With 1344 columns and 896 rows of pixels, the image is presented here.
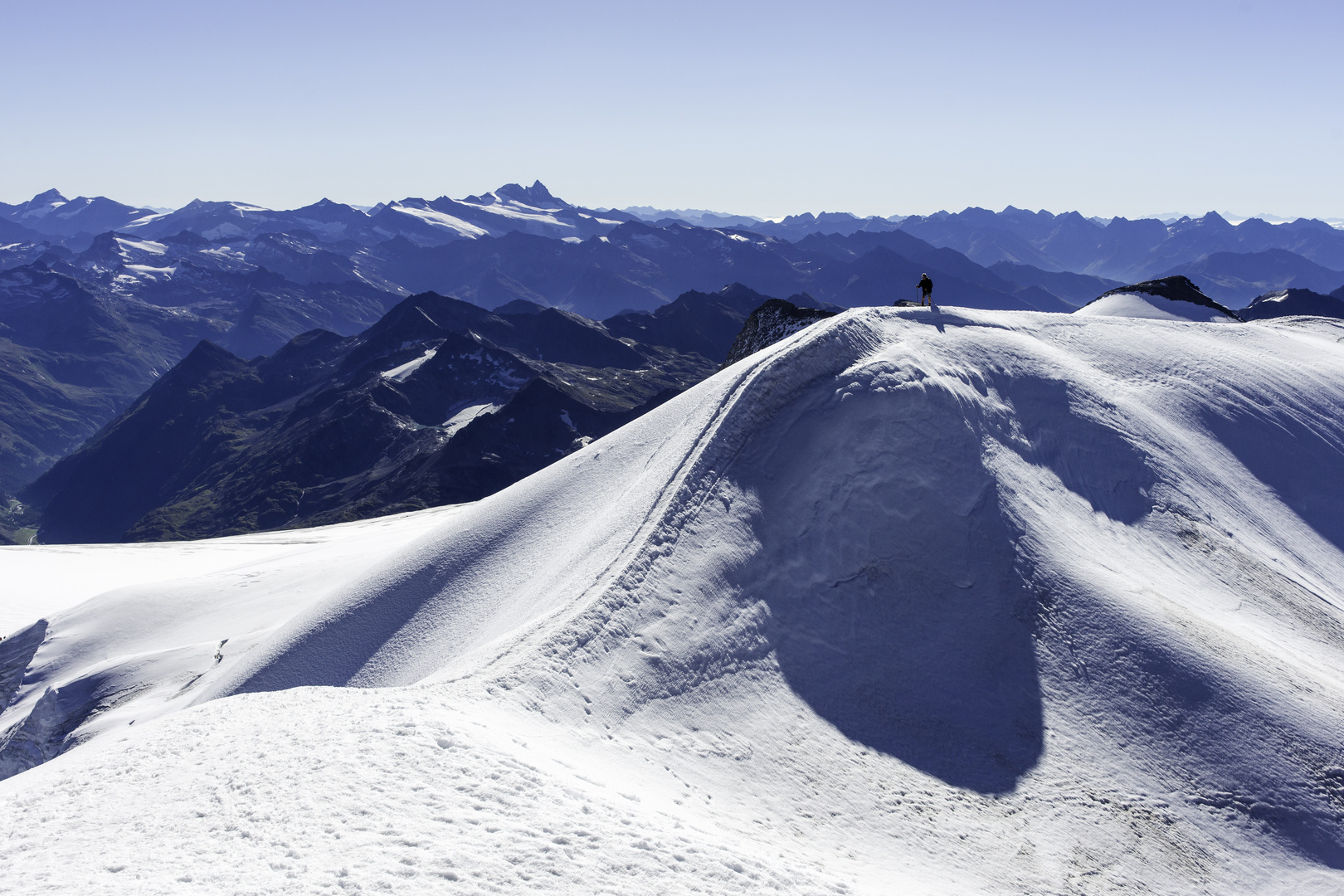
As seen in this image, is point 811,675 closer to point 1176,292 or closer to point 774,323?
point 774,323

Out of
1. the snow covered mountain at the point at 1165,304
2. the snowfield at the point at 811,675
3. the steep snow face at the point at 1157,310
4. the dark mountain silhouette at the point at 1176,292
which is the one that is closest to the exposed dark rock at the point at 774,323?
the snowfield at the point at 811,675

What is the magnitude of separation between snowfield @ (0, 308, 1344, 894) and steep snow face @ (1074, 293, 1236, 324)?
15.8 m

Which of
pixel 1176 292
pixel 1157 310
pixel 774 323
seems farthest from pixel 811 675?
pixel 1176 292

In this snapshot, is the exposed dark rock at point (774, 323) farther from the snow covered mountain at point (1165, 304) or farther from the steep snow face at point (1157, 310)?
the snow covered mountain at point (1165, 304)

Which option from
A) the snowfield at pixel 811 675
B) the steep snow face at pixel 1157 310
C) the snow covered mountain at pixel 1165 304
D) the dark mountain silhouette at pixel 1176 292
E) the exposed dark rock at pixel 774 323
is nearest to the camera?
the snowfield at pixel 811 675

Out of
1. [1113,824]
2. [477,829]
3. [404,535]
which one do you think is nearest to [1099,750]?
[1113,824]

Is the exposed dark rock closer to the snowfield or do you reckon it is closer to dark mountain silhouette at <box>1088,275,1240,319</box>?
the snowfield

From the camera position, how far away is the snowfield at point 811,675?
46.0ft

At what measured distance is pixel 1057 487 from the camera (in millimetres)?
29203

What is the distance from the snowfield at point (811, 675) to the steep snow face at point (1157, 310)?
15.8 meters

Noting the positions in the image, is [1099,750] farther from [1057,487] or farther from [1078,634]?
[1057,487]

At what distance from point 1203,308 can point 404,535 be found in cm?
6223

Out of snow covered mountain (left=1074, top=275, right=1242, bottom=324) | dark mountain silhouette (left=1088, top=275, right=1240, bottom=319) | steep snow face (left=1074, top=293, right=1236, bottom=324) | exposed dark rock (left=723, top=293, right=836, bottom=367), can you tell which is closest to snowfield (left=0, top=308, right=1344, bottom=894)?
exposed dark rock (left=723, top=293, right=836, bottom=367)

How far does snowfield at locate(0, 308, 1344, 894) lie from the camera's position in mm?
14016
